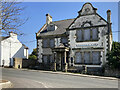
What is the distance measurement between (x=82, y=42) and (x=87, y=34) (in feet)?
5.37

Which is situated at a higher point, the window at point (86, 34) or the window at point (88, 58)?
the window at point (86, 34)

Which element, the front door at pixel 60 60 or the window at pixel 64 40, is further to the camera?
the window at pixel 64 40

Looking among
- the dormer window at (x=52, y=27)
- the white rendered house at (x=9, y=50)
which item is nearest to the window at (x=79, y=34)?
the dormer window at (x=52, y=27)

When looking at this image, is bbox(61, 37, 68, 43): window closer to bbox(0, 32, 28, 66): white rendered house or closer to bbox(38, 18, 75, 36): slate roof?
bbox(38, 18, 75, 36): slate roof

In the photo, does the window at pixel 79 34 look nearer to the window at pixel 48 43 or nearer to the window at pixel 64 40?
the window at pixel 64 40

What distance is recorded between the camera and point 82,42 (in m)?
21.9

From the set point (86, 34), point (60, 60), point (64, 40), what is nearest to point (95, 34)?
point (86, 34)

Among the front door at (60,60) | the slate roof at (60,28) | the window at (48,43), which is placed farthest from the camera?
the window at (48,43)

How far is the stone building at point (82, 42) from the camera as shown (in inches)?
797

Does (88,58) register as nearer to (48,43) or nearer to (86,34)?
(86,34)

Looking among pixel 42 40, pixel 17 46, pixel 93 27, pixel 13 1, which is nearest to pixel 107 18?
pixel 93 27

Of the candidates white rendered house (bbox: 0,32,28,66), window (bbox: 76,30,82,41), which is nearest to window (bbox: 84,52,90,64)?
window (bbox: 76,30,82,41)

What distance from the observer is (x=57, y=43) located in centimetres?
2495

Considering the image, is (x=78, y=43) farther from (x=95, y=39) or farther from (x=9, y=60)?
(x=9, y=60)
